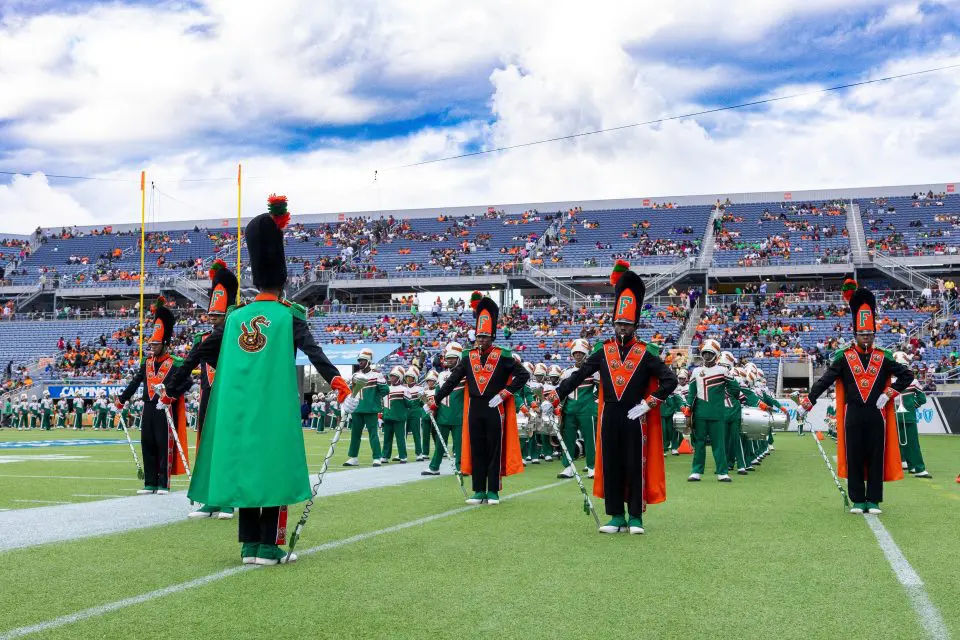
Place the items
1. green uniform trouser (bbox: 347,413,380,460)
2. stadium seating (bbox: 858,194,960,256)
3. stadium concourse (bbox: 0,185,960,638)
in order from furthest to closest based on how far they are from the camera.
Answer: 1. stadium seating (bbox: 858,194,960,256)
2. green uniform trouser (bbox: 347,413,380,460)
3. stadium concourse (bbox: 0,185,960,638)

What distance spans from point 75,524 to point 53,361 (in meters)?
40.6

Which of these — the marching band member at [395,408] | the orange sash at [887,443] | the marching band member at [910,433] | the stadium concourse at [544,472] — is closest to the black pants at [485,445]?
the stadium concourse at [544,472]

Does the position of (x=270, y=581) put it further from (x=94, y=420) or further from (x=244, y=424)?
(x=94, y=420)

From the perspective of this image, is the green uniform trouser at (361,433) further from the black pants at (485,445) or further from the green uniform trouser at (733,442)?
the black pants at (485,445)

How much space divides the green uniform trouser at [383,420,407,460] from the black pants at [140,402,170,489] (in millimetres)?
6966

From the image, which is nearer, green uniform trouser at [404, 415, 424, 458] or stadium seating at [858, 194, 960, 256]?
green uniform trouser at [404, 415, 424, 458]

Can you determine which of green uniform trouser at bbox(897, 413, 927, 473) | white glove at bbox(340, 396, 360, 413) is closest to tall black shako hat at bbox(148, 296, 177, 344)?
white glove at bbox(340, 396, 360, 413)

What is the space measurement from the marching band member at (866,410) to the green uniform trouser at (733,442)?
4.62 m

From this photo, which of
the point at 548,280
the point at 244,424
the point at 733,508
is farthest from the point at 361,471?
the point at 548,280

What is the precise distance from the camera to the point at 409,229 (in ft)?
180

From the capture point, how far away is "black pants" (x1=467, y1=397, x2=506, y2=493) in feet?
32.1

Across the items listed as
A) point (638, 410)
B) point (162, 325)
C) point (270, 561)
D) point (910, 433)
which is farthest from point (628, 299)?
point (910, 433)

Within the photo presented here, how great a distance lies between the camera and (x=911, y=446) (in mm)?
14680

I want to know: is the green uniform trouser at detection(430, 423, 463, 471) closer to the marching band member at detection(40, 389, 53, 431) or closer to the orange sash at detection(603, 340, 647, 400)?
the orange sash at detection(603, 340, 647, 400)
